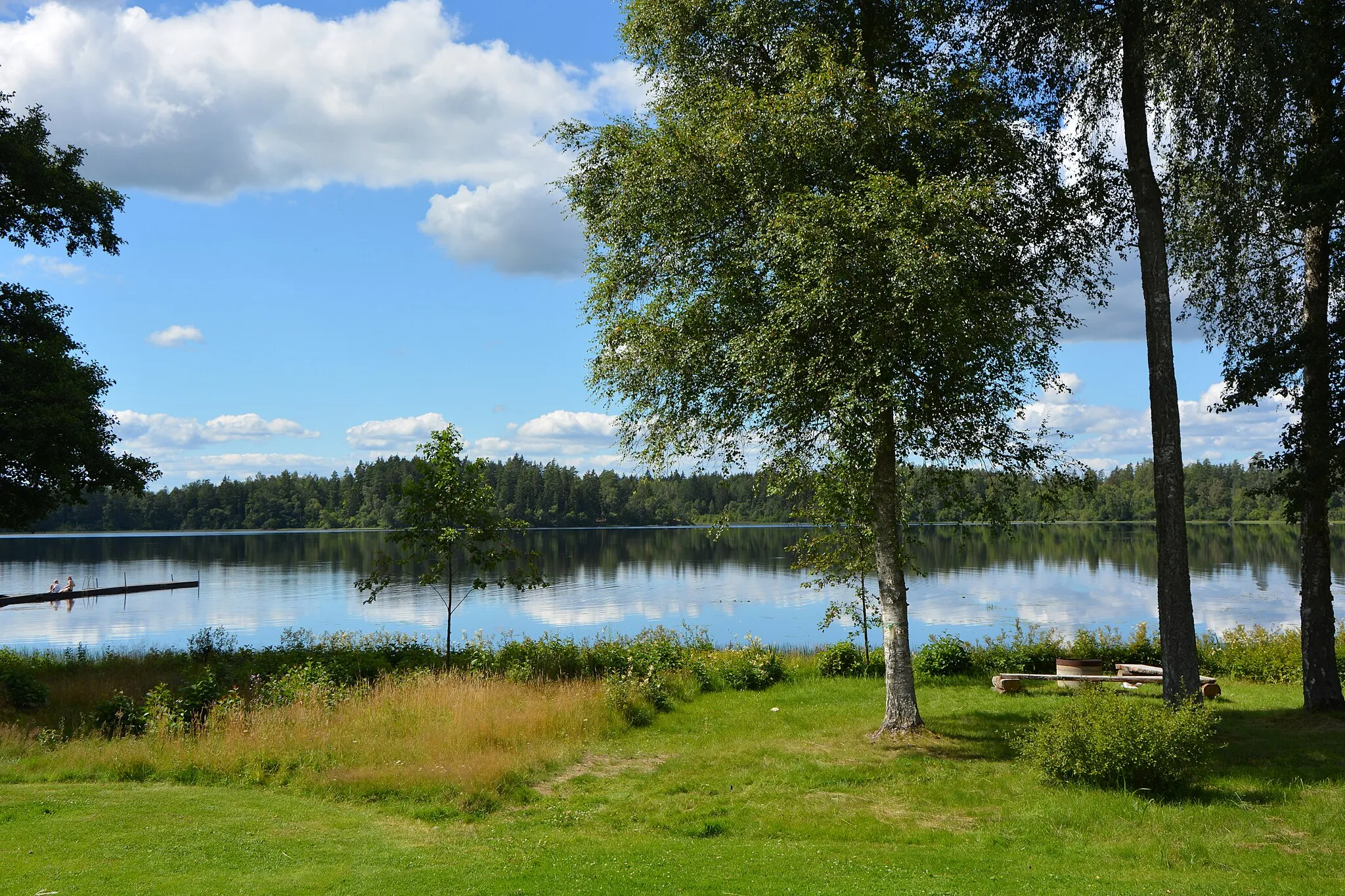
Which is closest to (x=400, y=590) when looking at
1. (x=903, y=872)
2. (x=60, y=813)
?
(x=60, y=813)

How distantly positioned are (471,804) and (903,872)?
5078 millimetres

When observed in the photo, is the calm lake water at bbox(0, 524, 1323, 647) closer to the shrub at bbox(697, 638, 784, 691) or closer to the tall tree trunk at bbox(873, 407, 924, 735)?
the tall tree trunk at bbox(873, 407, 924, 735)

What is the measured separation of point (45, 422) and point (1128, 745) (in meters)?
18.0

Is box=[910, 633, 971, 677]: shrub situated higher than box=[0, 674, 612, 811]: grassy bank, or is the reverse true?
box=[0, 674, 612, 811]: grassy bank

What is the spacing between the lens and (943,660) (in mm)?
19250

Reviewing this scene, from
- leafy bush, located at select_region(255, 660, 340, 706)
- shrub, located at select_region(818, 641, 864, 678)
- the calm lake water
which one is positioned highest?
leafy bush, located at select_region(255, 660, 340, 706)

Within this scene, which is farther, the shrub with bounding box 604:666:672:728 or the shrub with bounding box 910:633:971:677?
the shrub with bounding box 910:633:971:677

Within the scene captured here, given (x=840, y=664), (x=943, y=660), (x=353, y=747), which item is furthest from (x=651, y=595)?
(x=353, y=747)

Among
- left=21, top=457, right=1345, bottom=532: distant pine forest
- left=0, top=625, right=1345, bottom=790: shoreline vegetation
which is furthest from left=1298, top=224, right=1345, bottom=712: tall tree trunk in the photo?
left=21, top=457, right=1345, bottom=532: distant pine forest

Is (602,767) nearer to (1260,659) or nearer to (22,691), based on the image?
(22,691)

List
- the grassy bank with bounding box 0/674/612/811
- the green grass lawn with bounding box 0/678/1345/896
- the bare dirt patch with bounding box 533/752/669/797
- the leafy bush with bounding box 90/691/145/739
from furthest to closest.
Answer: the leafy bush with bounding box 90/691/145/739
the bare dirt patch with bounding box 533/752/669/797
the grassy bank with bounding box 0/674/612/811
the green grass lawn with bounding box 0/678/1345/896

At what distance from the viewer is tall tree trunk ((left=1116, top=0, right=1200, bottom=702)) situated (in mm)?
12609

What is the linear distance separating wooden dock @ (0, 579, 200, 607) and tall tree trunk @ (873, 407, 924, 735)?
42.7 meters

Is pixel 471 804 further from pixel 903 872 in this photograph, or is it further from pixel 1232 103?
pixel 1232 103
